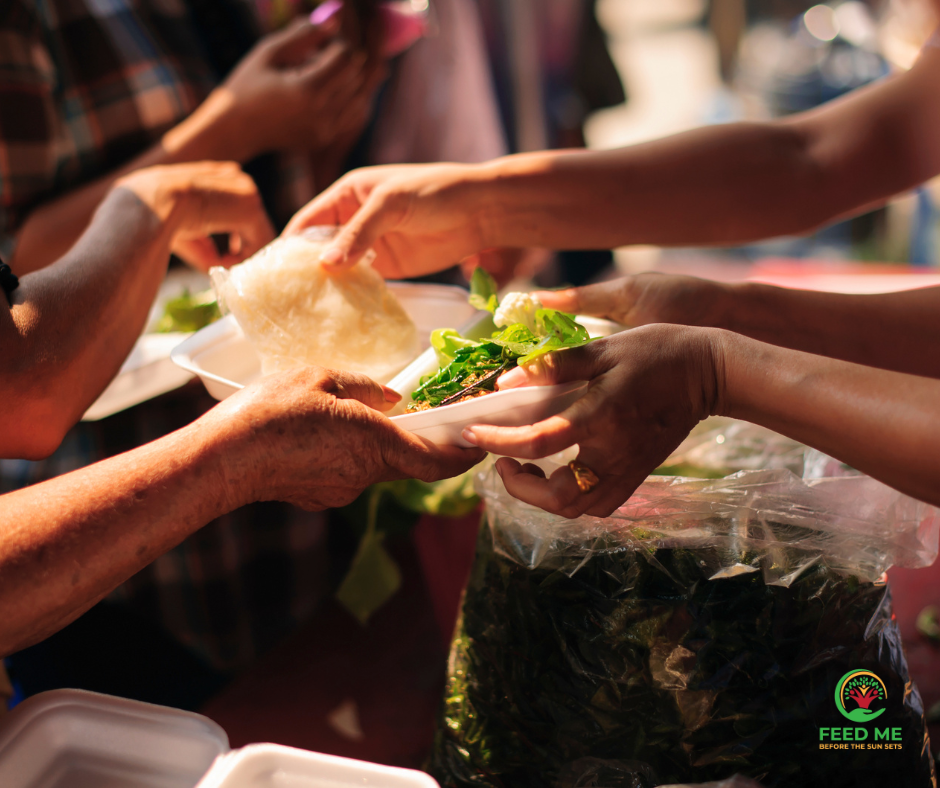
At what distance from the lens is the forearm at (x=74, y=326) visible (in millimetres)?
1070

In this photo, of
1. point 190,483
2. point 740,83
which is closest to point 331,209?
point 190,483

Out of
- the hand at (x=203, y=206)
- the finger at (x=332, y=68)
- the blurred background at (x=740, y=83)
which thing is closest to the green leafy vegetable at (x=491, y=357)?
the hand at (x=203, y=206)

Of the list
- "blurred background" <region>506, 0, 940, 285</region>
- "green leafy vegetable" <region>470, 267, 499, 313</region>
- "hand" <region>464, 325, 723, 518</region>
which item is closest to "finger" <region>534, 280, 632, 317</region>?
"green leafy vegetable" <region>470, 267, 499, 313</region>

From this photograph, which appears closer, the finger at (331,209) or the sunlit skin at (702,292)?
the sunlit skin at (702,292)

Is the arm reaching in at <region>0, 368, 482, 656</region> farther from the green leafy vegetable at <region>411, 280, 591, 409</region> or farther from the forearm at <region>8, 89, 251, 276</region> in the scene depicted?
the forearm at <region>8, 89, 251, 276</region>

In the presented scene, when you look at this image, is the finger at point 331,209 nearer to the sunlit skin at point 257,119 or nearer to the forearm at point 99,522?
the sunlit skin at point 257,119

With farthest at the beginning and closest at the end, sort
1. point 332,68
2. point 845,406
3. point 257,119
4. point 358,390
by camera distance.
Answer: point 332,68
point 257,119
point 358,390
point 845,406

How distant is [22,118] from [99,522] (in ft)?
4.28

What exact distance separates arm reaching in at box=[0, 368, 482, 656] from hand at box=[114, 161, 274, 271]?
27.0 inches

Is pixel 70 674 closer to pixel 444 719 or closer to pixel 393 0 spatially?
pixel 444 719

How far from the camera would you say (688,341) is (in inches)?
39.1

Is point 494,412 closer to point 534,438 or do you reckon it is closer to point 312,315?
point 534,438

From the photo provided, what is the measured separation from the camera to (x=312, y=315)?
1.32 metres

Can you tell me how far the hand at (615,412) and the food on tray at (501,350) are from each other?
0.19 feet
